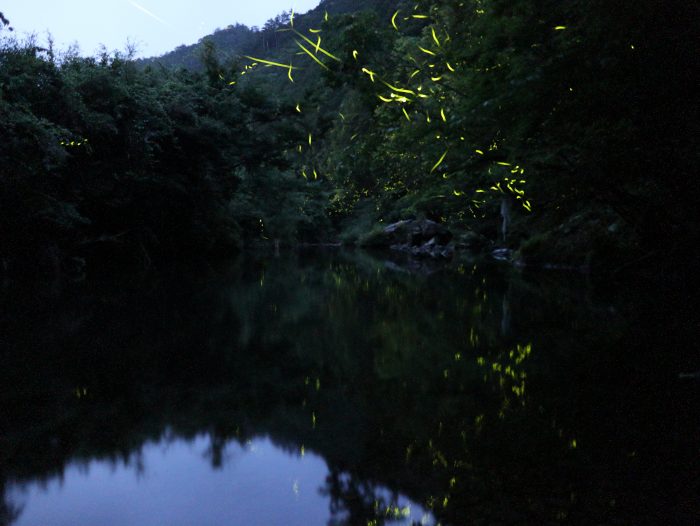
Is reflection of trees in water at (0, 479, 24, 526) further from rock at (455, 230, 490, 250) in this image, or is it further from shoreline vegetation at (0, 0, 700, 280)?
rock at (455, 230, 490, 250)

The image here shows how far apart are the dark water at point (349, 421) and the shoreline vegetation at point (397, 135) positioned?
2548 millimetres

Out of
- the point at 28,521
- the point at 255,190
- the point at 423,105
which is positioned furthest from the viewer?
the point at 255,190

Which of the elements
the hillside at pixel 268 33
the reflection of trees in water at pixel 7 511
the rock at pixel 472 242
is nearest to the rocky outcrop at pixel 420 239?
the rock at pixel 472 242

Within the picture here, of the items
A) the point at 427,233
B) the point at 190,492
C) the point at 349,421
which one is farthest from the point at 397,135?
the point at 427,233

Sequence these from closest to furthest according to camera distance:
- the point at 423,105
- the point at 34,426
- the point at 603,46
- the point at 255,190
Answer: the point at 34,426 → the point at 603,46 → the point at 423,105 → the point at 255,190

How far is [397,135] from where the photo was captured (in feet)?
33.1

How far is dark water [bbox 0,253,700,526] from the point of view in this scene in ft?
7.02

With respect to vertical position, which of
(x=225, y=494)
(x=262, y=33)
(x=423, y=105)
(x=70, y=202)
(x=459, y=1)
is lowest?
(x=225, y=494)

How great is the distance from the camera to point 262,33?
10538 centimetres

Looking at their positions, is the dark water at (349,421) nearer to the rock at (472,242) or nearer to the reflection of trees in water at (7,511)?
the reflection of trees in water at (7,511)

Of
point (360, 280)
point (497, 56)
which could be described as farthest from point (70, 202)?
point (497, 56)

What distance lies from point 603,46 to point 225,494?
5976mm

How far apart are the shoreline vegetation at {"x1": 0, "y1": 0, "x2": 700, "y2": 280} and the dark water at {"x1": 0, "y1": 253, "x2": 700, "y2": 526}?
255 centimetres

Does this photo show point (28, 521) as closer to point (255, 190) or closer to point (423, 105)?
point (423, 105)
